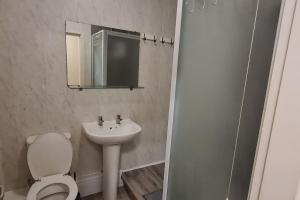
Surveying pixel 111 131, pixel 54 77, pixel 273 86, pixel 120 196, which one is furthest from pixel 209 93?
pixel 120 196

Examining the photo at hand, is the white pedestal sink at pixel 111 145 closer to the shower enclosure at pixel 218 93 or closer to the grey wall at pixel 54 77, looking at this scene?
the grey wall at pixel 54 77

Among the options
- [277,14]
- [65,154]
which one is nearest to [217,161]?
[277,14]

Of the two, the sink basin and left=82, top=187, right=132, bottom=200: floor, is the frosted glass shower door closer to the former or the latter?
the sink basin

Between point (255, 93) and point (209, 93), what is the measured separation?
21cm

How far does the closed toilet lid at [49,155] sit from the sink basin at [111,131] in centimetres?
26

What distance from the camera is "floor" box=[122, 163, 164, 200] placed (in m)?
2.01

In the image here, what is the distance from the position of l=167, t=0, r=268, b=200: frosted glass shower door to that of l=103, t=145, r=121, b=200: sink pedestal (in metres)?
0.97

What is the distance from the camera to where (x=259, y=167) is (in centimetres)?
46

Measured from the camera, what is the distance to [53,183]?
1618mm

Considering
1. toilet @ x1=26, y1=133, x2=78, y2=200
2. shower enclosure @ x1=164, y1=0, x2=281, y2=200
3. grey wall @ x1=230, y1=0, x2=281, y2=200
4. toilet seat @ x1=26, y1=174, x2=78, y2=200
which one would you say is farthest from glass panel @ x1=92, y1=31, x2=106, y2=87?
grey wall @ x1=230, y1=0, x2=281, y2=200

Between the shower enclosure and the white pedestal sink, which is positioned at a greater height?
the shower enclosure

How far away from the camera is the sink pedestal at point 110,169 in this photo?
1856 millimetres

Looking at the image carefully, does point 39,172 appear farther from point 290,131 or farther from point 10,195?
point 290,131

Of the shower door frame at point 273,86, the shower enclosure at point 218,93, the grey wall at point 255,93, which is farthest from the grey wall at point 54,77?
the shower door frame at point 273,86
